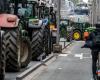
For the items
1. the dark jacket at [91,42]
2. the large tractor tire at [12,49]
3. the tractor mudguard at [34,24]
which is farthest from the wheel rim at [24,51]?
the dark jacket at [91,42]

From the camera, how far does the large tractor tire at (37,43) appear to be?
22047mm

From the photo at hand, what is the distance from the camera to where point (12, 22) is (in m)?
15.7

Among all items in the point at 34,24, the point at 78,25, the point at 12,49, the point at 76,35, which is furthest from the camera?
the point at 78,25

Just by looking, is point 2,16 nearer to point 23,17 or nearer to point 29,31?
point 23,17

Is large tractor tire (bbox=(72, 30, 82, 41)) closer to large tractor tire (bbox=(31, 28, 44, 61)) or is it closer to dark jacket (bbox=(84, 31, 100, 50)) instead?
large tractor tire (bbox=(31, 28, 44, 61))

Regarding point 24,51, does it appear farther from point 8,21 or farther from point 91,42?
point 91,42

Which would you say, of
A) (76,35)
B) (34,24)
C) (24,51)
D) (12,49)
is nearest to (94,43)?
(12,49)

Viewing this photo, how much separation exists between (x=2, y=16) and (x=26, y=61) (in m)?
3.02

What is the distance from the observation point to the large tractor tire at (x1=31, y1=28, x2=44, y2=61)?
22.0 meters

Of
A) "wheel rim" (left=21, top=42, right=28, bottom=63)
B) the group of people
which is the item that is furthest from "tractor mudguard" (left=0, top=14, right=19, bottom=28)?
the group of people

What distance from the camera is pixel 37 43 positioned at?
2212 centimetres

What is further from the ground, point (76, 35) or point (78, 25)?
point (78, 25)

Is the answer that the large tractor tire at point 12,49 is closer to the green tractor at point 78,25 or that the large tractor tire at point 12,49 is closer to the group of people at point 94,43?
the group of people at point 94,43

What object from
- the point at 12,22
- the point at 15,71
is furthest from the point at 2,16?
the point at 15,71
